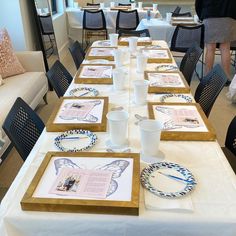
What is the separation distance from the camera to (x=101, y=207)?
797 millimetres

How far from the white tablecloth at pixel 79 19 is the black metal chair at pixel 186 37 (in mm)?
1596

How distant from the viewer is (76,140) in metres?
1.16

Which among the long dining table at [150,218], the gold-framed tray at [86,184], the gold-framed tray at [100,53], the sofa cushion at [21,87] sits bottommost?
the sofa cushion at [21,87]

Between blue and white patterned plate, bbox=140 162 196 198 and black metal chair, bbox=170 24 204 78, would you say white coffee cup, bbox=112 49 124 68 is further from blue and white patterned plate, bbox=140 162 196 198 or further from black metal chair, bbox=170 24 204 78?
black metal chair, bbox=170 24 204 78

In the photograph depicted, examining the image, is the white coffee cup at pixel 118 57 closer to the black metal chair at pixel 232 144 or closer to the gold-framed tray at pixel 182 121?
the gold-framed tray at pixel 182 121

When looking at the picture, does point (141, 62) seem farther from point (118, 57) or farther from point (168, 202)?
point (168, 202)

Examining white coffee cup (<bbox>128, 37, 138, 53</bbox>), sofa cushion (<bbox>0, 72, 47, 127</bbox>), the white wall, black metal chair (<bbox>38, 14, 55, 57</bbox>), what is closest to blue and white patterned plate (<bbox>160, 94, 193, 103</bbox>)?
white coffee cup (<bbox>128, 37, 138, 53</bbox>)

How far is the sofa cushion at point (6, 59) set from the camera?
2.70 meters

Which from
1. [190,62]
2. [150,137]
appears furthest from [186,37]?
[150,137]

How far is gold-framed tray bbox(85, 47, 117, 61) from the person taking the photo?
7.59 feet

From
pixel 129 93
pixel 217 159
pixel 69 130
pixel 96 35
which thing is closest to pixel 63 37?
pixel 96 35

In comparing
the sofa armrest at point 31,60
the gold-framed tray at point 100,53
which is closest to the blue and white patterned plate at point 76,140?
the gold-framed tray at point 100,53

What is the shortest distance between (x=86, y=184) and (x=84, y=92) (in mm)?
847

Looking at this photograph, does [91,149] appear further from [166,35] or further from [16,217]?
[166,35]
